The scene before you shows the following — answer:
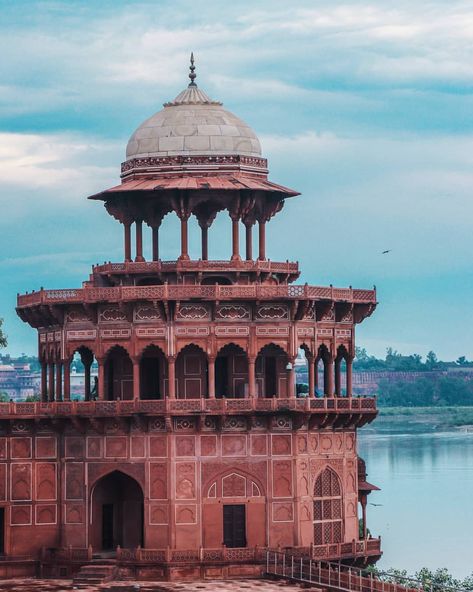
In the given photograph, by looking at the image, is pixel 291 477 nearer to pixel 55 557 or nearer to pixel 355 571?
pixel 355 571

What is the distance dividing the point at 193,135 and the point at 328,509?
11.4 metres

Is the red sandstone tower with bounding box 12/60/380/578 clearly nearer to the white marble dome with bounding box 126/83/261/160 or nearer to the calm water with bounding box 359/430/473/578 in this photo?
the white marble dome with bounding box 126/83/261/160

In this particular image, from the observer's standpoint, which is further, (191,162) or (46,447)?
(191,162)

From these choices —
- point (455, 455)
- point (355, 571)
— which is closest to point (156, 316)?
point (355, 571)

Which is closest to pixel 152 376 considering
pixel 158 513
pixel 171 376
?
pixel 171 376

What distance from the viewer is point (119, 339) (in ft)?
170

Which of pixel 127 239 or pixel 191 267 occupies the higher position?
pixel 127 239

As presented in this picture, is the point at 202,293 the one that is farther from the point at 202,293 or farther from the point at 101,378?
the point at 101,378

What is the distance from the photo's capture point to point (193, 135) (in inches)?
2099

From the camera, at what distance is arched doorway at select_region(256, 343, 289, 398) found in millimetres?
52688

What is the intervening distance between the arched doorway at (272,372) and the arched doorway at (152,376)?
277 centimetres

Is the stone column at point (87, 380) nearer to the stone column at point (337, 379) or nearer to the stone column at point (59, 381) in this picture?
the stone column at point (59, 381)

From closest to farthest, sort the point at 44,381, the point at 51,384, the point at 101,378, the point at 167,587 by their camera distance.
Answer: the point at 167,587 → the point at 101,378 → the point at 51,384 → the point at 44,381

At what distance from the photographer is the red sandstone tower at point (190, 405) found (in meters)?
50.7
